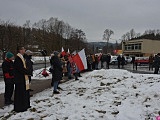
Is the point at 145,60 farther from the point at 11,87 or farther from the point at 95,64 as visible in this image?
the point at 11,87

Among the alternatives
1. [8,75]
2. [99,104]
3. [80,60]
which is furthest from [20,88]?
[80,60]

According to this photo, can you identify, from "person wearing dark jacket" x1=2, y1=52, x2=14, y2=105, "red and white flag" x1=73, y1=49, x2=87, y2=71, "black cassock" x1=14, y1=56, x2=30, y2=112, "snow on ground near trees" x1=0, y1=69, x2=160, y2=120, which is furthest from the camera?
"red and white flag" x1=73, y1=49, x2=87, y2=71

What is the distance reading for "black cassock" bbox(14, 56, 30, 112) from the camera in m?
7.59

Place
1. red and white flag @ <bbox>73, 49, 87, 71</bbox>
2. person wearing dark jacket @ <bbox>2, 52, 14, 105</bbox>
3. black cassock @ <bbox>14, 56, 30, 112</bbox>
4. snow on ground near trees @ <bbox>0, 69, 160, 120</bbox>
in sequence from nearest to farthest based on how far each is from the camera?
snow on ground near trees @ <bbox>0, 69, 160, 120</bbox>, black cassock @ <bbox>14, 56, 30, 112</bbox>, person wearing dark jacket @ <bbox>2, 52, 14, 105</bbox>, red and white flag @ <bbox>73, 49, 87, 71</bbox>

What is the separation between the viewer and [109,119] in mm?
6766

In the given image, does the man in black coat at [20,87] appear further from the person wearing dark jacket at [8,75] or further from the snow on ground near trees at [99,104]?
the person wearing dark jacket at [8,75]

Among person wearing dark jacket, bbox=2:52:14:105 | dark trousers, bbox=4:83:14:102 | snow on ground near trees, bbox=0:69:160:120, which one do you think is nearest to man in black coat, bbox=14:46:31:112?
snow on ground near trees, bbox=0:69:160:120

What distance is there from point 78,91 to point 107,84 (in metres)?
1.71

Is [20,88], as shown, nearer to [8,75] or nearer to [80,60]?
[8,75]

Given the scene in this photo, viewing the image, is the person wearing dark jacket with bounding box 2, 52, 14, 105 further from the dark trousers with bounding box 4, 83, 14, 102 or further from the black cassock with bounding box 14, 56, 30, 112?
the black cassock with bounding box 14, 56, 30, 112

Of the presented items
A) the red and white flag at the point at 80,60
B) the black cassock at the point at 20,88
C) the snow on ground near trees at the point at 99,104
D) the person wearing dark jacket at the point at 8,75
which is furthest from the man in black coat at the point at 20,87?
the red and white flag at the point at 80,60

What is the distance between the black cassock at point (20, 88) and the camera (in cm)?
A: 759

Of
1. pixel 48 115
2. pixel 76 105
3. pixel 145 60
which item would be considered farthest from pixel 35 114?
pixel 145 60

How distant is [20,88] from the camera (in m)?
7.62
